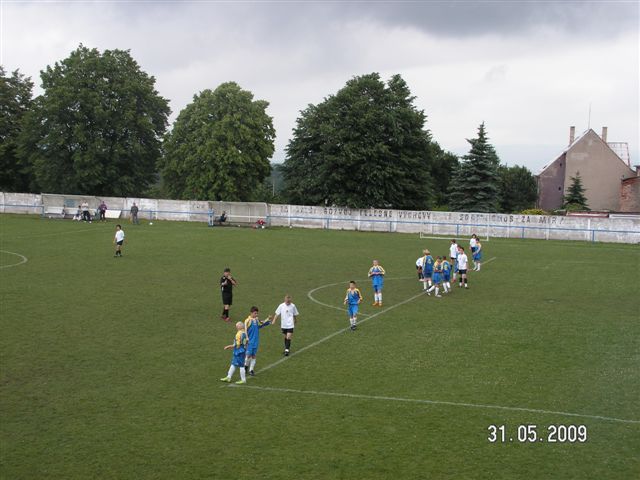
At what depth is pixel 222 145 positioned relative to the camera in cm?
7056

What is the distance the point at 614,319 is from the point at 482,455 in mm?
13959

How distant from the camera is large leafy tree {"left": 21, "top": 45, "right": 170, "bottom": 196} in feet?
229

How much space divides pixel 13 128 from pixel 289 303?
70.7m

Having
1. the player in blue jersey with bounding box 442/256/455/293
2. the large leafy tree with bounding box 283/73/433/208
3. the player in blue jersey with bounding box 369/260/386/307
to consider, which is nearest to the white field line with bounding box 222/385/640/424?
the player in blue jersey with bounding box 369/260/386/307

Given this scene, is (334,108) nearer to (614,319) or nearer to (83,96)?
(83,96)

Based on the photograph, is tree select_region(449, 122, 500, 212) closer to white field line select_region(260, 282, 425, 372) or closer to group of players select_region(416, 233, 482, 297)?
group of players select_region(416, 233, 482, 297)

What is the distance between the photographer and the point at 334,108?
65.4 m

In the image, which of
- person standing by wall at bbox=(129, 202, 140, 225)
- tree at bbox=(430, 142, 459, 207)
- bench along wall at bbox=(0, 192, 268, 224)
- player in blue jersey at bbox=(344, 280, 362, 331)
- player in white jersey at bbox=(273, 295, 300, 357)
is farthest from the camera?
tree at bbox=(430, 142, 459, 207)

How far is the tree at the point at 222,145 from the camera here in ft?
230

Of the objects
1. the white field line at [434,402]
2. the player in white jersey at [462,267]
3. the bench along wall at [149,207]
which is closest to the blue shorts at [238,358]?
the white field line at [434,402]

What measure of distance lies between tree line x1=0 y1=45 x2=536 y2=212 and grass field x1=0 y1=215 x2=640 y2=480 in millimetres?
32084

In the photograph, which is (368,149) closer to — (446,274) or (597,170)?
(446,274)

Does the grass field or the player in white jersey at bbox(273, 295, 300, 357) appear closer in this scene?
the grass field
